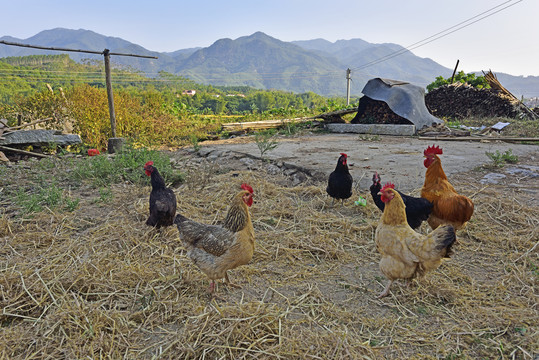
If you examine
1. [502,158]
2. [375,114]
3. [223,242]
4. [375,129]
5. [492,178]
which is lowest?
[492,178]

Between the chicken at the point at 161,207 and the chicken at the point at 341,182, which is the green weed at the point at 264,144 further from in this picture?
the chicken at the point at 161,207

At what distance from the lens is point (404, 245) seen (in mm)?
2438


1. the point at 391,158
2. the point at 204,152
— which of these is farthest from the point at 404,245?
the point at 204,152

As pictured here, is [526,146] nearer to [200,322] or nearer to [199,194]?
[199,194]

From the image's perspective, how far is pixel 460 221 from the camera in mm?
3186

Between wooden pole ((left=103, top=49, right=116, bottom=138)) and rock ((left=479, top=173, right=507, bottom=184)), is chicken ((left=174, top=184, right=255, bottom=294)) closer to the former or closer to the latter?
rock ((left=479, top=173, right=507, bottom=184))

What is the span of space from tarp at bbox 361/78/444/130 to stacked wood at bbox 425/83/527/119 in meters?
4.59

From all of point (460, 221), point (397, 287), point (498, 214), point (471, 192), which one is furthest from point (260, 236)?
point (471, 192)

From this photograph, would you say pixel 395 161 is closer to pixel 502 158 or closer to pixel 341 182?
pixel 502 158

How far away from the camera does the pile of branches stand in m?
12.7

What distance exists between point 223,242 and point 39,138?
8.48 m

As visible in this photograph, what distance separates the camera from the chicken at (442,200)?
3.15 meters

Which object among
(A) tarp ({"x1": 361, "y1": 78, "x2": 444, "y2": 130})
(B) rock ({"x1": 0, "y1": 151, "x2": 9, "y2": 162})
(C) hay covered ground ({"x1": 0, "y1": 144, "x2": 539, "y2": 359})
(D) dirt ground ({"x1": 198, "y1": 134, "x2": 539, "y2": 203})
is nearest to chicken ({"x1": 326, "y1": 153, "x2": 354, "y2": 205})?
(C) hay covered ground ({"x1": 0, "y1": 144, "x2": 539, "y2": 359})

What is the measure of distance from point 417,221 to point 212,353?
2.47 m
